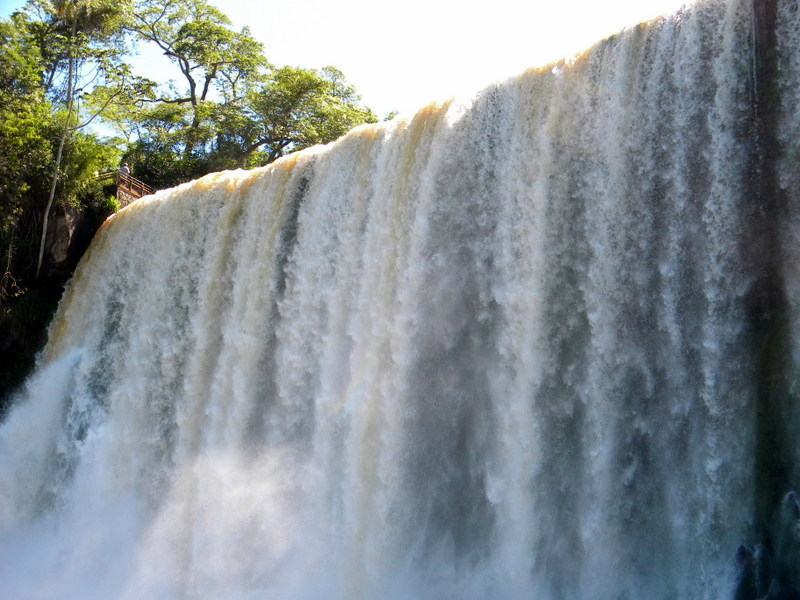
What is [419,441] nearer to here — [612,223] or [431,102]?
[612,223]

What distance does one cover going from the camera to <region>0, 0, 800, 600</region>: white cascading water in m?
6.62

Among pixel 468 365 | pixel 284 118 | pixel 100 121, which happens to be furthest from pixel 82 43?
pixel 468 365

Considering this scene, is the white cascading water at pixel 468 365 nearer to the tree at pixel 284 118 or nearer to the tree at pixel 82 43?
the tree at pixel 82 43

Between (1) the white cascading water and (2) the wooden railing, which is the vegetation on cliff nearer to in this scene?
(2) the wooden railing

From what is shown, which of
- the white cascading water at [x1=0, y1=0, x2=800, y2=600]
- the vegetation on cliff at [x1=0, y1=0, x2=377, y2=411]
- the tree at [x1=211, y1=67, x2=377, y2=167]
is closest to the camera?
the white cascading water at [x1=0, y1=0, x2=800, y2=600]

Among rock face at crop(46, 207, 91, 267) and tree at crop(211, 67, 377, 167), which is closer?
rock face at crop(46, 207, 91, 267)

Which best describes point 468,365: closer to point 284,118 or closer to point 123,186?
point 123,186

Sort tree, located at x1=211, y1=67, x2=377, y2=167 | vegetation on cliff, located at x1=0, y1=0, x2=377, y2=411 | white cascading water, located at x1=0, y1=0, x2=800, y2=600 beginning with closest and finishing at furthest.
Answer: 1. white cascading water, located at x1=0, y1=0, x2=800, y2=600
2. vegetation on cliff, located at x1=0, y1=0, x2=377, y2=411
3. tree, located at x1=211, y1=67, x2=377, y2=167

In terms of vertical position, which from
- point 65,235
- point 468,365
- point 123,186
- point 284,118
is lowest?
point 468,365

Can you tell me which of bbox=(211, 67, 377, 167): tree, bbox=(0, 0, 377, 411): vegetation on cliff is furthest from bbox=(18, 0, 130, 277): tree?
bbox=(211, 67, 377, 167): tree

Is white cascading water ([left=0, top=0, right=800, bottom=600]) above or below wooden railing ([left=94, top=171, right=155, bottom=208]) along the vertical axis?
below

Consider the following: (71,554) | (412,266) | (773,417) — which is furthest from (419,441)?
(71,554)

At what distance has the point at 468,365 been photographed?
27.4ft

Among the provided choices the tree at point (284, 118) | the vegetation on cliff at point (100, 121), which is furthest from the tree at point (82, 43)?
the tree at point (284, 118)
